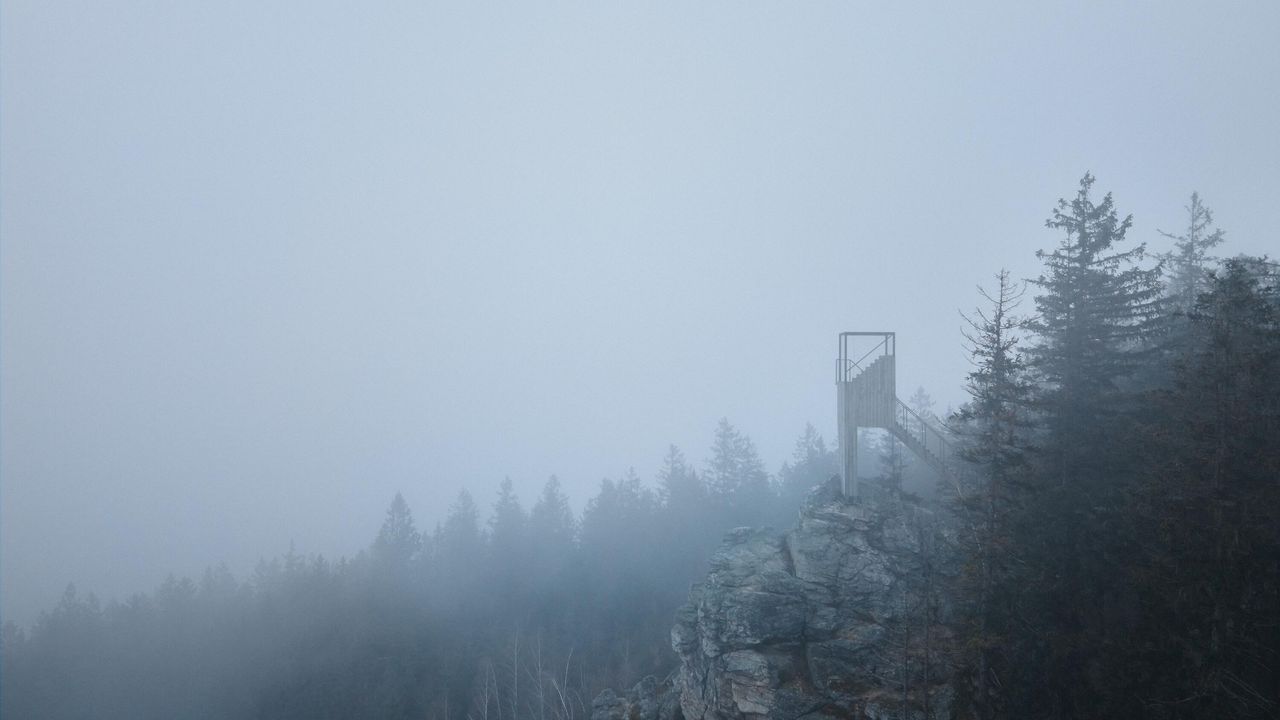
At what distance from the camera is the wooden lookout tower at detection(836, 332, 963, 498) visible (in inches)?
1081

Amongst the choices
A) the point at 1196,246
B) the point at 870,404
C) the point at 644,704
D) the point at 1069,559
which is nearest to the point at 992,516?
the point at 1069,559

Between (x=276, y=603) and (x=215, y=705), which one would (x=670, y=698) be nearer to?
(x=215, y=705)

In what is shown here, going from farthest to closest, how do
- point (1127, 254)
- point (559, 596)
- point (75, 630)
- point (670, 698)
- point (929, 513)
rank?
1. point (75, 630)
2. point (559, 596)
3. point (670, 698)
4. point (929, 513)
5. point (1127, 254)

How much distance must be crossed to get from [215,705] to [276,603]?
9589 millimetres

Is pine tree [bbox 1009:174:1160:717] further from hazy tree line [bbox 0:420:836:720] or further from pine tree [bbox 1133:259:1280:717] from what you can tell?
hazy tree line [bbox 0:420:836:720]

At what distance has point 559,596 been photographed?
5038 centimetres

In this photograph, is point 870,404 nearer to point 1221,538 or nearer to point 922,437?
point 922,437

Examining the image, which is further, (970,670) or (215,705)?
(215,705)

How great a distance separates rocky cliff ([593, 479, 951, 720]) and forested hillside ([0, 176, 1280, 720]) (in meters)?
1.31

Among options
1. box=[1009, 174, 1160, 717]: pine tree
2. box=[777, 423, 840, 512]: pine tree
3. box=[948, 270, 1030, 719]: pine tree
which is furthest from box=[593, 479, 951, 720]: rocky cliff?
box=[777, 423, 840, 512]: pine tree

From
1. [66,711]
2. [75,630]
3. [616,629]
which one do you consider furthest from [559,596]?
[75,630]

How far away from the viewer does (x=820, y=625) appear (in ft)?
75.9

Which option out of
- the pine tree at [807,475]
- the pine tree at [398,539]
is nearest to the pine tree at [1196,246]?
the pine tree at [807,475]

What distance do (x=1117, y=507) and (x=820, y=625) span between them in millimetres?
10740
